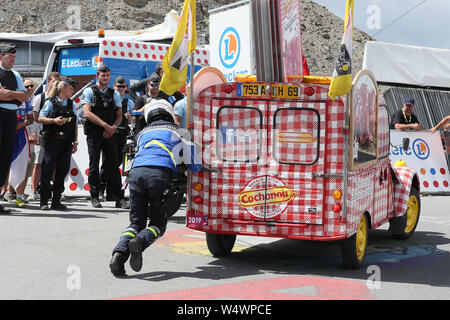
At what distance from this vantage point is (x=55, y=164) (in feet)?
36.6

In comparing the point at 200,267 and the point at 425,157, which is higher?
the point at 425,157

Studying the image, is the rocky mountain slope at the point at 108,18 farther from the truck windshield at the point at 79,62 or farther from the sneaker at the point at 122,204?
the sneaker at the point at 122,204

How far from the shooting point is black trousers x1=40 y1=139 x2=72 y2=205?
35.9 feet

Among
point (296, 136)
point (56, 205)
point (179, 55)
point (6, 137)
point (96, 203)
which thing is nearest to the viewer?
point (296, 136)

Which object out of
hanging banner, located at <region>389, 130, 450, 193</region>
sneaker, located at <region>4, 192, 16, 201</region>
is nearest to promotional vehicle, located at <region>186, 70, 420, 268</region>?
sneaker, located at <region>4, 192, 16, 201</region>

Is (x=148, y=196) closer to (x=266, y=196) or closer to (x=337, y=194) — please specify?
(x=266, y=196)

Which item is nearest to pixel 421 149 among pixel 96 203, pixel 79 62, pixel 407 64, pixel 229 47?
pixel 407 64

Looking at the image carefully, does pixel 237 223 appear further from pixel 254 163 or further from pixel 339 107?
pixel 339 107

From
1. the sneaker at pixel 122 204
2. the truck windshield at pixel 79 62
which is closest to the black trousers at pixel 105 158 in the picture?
the sneaker at pixel 122 204

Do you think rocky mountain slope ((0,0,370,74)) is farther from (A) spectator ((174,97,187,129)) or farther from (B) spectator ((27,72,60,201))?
(A) spectator ((174,97,187,129))

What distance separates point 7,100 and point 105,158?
1.93 m

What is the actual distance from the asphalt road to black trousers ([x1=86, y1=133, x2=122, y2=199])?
132 cm

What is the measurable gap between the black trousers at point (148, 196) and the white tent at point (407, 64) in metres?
11.7

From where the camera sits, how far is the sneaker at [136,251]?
6.38 m
